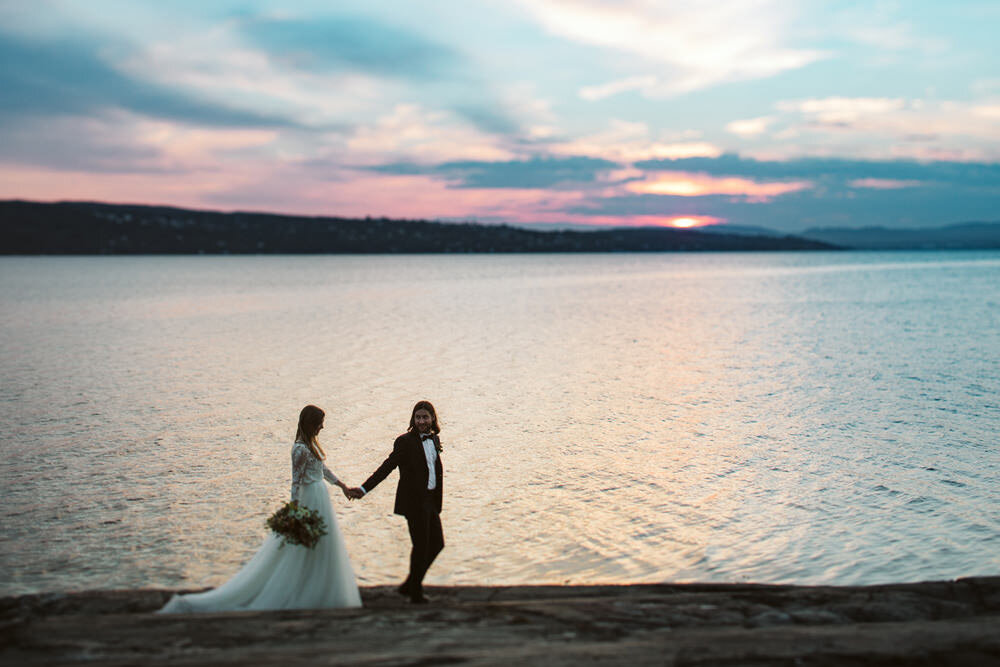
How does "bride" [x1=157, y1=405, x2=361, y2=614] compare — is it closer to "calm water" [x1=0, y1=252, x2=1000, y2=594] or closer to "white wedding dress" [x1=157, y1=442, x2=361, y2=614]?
"white wedding dress" [x1=157, y1=442, x2=361, y2=614]

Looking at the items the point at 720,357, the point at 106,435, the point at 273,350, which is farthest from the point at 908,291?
the point at 106,435

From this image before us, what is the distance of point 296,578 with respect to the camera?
298 inches

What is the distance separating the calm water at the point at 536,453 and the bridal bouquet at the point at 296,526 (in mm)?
2464

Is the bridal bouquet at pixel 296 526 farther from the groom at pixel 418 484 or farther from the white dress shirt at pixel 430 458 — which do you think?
the white dress shirt at pixel 430 458

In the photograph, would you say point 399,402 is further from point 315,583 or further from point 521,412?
point 315,583

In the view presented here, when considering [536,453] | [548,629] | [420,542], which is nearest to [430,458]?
[420,542]

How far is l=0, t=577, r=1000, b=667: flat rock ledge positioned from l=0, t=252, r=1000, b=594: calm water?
201 cm

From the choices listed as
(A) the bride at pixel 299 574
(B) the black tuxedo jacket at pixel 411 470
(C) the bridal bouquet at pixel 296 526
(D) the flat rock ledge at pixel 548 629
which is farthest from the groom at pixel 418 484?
(C) the bridal bouquet at pixel 296 526

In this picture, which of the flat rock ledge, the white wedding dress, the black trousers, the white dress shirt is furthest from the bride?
the white dress shirt

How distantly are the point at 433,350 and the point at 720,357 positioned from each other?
13172mm

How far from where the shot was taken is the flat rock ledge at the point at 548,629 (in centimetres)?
584

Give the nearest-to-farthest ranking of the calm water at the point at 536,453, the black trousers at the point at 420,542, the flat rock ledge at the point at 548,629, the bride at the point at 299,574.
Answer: the flat rock ledge at the point at 548,629, the bride at the point at 299,574, the black trousers at the point at 420,542, the calm water at the point at 536,453

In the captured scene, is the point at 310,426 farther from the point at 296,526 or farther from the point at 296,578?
the point at 296,578

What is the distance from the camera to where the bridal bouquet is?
743cm
